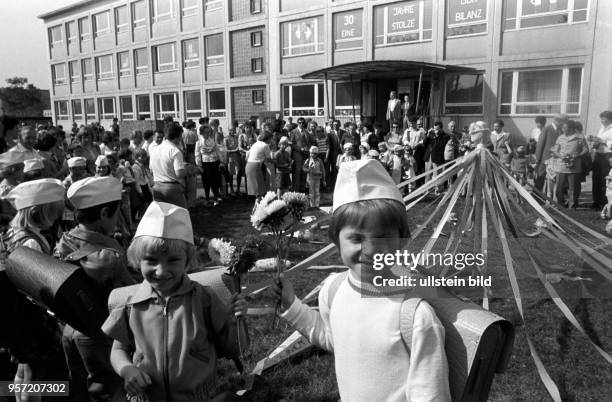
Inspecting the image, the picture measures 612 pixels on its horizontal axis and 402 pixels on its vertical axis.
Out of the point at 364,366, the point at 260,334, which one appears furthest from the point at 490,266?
the point at 364,366

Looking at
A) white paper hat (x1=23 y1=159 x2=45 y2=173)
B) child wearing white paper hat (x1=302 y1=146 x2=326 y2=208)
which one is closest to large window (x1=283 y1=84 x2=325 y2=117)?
child wearing white paper hat (x1=302 y1=146 x2=326 y2=208)

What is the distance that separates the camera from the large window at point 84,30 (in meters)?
35.7

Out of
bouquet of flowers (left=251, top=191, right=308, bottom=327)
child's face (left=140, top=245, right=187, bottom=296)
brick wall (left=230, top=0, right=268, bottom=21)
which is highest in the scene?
brick wall (left=230, top=0, right=268, bottom=21)

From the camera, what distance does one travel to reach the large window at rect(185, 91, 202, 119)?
29.1 metres

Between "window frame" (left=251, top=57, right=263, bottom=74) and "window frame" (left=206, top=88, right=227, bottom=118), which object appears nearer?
"window frame" (left=251, top=57, right=263, bottom=74)

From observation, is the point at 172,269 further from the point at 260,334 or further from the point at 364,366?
the point at 260,334

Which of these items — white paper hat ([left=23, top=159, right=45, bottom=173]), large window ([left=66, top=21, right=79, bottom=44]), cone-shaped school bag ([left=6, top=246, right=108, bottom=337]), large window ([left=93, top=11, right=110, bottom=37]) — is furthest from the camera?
large window ([left=66, top=21, right=79, bottom=44])

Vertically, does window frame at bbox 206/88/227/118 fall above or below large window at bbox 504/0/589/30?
below

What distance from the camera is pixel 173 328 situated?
2.01m

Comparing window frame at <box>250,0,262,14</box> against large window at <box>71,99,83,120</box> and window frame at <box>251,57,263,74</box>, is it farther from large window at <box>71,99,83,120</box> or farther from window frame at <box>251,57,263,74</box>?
large window at <box>71,99,83,120</box>

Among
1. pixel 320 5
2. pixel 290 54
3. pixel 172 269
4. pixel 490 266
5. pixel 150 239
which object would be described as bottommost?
pixel 490 266

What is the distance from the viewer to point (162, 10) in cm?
3009

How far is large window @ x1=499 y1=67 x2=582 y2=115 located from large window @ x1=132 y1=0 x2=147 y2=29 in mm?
23572

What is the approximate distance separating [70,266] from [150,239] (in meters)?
0.33
